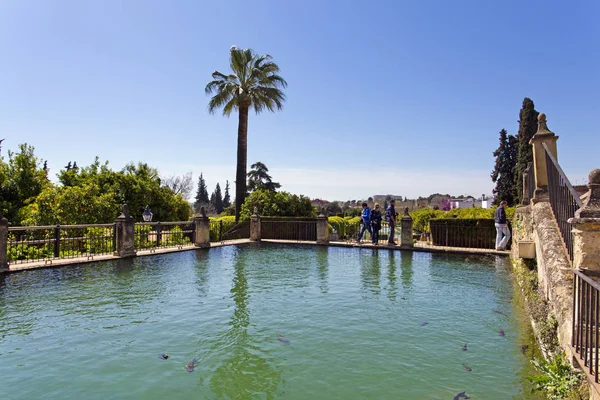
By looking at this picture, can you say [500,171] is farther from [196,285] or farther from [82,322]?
[82,322]

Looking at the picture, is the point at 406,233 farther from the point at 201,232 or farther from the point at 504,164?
the point at 504,164

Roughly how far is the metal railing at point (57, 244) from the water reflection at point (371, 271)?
9.27 m

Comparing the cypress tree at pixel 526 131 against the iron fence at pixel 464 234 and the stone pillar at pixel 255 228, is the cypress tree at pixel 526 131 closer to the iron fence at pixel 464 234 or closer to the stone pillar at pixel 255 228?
the iron fence at pixel 464 234

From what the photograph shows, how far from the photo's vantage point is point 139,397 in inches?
158

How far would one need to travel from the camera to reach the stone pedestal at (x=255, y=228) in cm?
2062

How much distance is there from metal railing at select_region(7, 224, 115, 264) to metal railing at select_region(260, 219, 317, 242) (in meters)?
8.59

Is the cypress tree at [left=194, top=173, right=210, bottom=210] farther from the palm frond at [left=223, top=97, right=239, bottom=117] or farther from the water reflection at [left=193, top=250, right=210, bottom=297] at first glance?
the water reflection at [left=193, top=250, right=210, bottom=297]

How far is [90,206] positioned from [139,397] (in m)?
15.7

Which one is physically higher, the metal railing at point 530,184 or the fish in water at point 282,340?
the metal railing at point 530,184

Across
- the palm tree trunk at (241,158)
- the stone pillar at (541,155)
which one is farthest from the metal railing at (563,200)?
the palm tree trunk at (241,158)

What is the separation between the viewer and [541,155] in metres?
8.70

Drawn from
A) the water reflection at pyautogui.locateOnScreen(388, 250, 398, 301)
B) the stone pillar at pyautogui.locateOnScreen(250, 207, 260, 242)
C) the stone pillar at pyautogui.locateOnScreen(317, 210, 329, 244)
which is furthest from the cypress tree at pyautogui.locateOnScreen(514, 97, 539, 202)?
the stone pillar at pyautogui.locateOnScreen(250, 207, 260, 242)

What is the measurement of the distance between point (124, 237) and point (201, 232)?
411 cm

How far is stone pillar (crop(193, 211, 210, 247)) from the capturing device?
56.4ft
